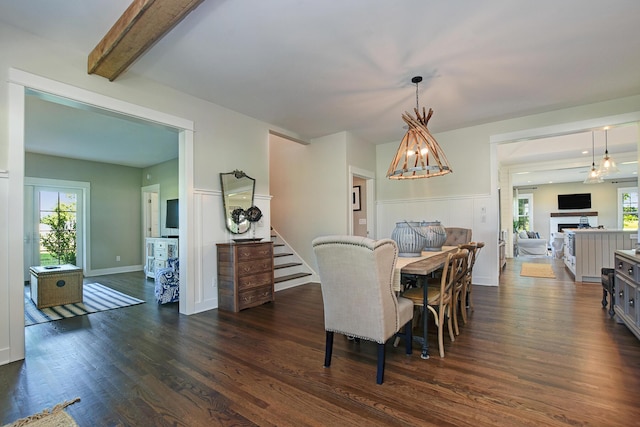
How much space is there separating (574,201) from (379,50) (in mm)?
13458

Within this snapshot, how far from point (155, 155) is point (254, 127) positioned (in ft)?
10.1

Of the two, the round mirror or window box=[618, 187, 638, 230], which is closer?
the round mirror

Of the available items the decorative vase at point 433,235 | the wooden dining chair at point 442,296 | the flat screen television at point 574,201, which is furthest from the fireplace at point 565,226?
the wooden dining chair at point 442,296

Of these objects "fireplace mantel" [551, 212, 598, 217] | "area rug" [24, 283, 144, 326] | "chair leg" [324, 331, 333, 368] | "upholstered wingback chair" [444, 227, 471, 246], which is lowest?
"area rug" [24, 283, 144, 326]

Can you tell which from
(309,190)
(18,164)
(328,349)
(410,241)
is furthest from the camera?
(309,190)

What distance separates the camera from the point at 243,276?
150 inches

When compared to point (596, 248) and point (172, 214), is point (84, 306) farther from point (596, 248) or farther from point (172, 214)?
point (596, 248)

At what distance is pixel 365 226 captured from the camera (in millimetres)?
6391

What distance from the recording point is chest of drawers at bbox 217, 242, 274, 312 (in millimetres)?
3730

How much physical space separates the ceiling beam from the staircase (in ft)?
10.8

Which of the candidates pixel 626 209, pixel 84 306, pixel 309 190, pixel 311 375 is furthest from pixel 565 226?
pixel 84 306

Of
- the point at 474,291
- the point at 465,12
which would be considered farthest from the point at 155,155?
the point at 474,291

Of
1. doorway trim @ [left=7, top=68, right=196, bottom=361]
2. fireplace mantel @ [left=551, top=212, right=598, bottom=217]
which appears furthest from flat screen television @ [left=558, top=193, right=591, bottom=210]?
doorway trim @ [left=7, top=68, right=196, bottom=361]

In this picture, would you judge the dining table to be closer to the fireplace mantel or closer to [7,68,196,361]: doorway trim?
Result: [7,68,196,361]: doorway trim
